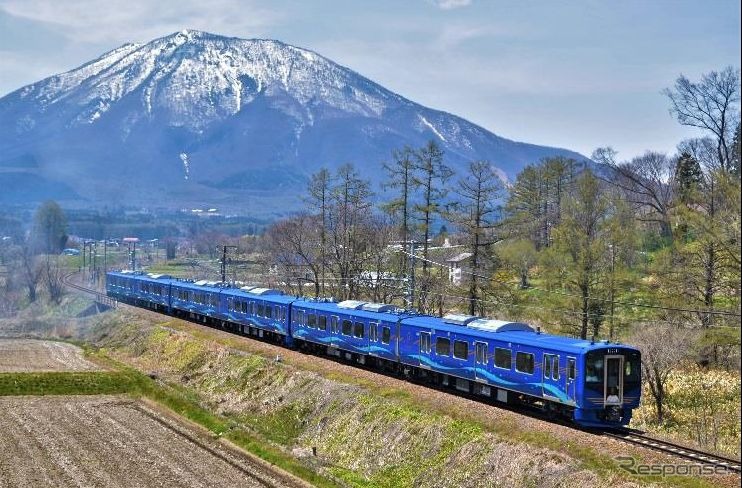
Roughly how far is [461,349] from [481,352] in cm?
126

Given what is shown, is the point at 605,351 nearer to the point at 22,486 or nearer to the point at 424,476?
the point at 424,476

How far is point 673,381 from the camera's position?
35062 mm

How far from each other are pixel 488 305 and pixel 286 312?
10.3m

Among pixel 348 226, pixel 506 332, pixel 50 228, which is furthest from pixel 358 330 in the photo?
pixel 50 228

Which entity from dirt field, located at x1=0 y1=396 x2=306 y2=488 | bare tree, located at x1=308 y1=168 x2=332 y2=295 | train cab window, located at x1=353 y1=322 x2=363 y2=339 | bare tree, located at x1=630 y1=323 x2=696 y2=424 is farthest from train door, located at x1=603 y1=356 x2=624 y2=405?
bare tree, located at x1=308 y1=168 x2=332 y2=295

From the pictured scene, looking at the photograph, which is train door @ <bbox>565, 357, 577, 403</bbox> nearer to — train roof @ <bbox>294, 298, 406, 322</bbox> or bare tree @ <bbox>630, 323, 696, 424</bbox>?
bare tree @ <bbox>630, 323, 696, 424</bbox>

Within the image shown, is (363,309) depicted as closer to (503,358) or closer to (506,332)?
(506,332)

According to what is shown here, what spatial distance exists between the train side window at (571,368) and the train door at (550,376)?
474 millimetres

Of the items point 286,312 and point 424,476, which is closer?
point 424,476

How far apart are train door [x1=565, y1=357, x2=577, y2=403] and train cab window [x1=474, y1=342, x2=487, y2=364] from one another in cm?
418

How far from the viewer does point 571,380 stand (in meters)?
25.8

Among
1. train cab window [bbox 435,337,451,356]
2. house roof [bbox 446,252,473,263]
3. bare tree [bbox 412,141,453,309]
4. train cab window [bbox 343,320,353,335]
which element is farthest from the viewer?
house roof [bbox 446,252,473,263]

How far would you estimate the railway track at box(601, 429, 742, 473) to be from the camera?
2116cm

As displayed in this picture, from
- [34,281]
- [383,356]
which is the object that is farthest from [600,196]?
[34,281]
